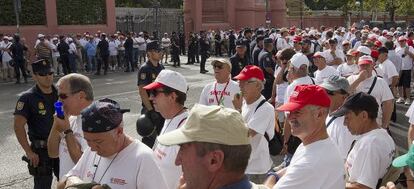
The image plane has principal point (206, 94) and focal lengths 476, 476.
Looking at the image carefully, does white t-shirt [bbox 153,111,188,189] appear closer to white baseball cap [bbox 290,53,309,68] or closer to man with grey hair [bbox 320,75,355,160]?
man with grey hair [bbox 320,75,355,160]

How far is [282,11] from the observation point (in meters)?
41.5

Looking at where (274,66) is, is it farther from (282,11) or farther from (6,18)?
(282,11)

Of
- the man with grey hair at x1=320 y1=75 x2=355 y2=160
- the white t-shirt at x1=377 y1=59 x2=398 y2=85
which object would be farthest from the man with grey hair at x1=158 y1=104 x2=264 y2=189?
the white t-shirt at x1=377 y1=59 x2=398 y2=85

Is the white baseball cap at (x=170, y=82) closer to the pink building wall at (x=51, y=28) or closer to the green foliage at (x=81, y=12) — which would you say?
the pink building wall at (x=51, y=28)

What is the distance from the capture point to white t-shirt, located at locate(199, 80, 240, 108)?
656 centimetres

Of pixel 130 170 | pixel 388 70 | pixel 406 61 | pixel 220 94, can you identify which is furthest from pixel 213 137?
pixel 406 61

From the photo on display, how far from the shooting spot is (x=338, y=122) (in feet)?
15.3

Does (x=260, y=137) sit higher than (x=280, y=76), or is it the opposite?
(x=280, y=76)

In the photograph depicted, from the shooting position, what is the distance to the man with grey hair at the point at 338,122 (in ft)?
14.8

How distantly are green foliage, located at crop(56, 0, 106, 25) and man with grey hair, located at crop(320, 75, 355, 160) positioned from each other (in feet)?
79.8

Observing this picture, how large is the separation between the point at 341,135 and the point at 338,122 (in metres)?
0.14

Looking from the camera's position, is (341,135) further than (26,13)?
No

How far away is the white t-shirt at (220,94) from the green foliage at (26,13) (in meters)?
21.2

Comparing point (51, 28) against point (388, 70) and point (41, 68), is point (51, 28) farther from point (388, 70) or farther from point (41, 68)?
point (41, 68)
